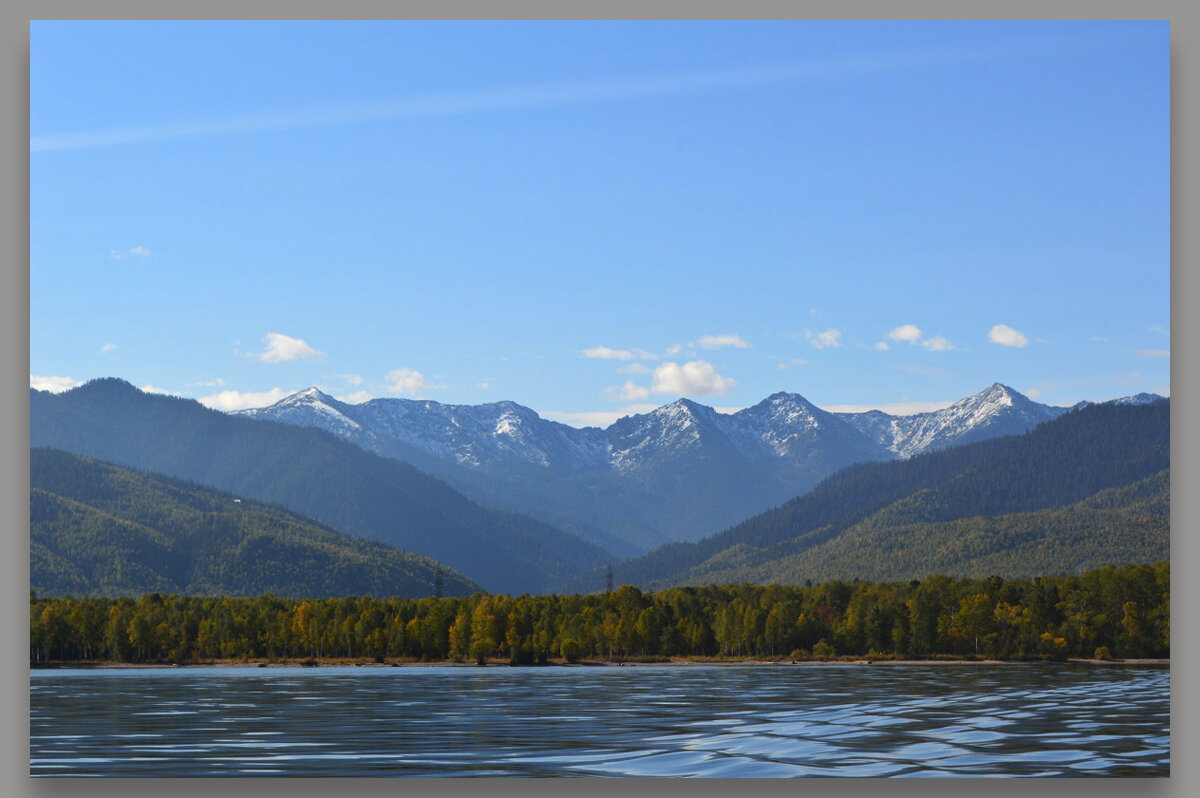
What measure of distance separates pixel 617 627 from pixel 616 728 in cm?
5963

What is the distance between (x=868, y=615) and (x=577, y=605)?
800 inches

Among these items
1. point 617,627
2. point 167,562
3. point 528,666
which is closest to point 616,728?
point 528,666

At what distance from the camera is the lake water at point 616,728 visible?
26.5 m

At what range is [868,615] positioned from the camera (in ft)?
300

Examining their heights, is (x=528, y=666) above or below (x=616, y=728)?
below

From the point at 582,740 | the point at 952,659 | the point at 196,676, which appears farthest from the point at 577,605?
the point at 582,740

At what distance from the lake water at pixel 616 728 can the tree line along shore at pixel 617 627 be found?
23.6 m

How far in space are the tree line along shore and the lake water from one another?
23565 millimetres

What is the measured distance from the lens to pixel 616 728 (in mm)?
34531

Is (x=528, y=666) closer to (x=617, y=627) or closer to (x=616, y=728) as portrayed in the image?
(x=617, y=627)

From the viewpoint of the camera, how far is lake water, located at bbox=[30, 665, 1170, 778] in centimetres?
2648

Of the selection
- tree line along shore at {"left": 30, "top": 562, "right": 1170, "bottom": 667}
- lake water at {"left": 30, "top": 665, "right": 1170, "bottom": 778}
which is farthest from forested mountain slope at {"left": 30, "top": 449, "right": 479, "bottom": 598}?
lake water at {"left": 30, "top": 665, "right": 1170, "bottom": 778}

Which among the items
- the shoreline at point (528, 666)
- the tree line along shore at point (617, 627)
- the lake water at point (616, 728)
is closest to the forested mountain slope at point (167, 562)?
the tree line along shore at point (617, 627)

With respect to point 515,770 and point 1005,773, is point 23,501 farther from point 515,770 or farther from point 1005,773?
point 1005,773
